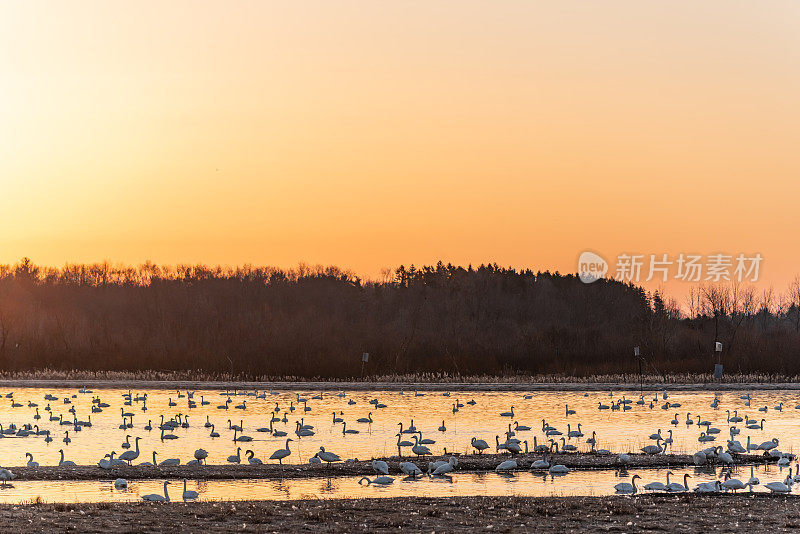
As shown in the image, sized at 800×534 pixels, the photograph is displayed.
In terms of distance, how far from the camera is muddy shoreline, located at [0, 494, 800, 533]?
14.8 meters

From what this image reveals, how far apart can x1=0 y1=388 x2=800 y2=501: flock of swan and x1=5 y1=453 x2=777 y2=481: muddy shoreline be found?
0.92 feet

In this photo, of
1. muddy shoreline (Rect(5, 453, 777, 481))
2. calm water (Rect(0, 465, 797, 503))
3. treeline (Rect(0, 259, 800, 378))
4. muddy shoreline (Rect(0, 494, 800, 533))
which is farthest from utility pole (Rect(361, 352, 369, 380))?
muddy shoreline (Rect(0, 494, 800, 533))

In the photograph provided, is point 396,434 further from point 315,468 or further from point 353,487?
point 353,487

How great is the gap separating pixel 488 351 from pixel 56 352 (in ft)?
102

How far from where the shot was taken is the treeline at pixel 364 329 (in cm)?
6569

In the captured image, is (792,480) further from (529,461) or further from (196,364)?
(196,364)

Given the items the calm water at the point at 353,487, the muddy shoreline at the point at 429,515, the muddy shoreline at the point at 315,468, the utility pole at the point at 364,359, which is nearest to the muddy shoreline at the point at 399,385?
the utility pole at the point at 364,359

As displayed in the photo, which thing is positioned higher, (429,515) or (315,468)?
(429,515)

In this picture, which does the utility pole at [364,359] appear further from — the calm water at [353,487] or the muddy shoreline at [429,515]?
the muddy shoreline at [429,515]

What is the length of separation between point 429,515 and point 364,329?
192 feet

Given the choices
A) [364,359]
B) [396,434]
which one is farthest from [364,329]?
[396,434]

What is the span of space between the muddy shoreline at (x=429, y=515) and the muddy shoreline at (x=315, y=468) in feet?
17.4

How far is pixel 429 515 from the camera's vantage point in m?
16.0

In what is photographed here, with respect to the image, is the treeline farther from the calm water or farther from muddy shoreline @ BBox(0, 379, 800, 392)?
the calm water
